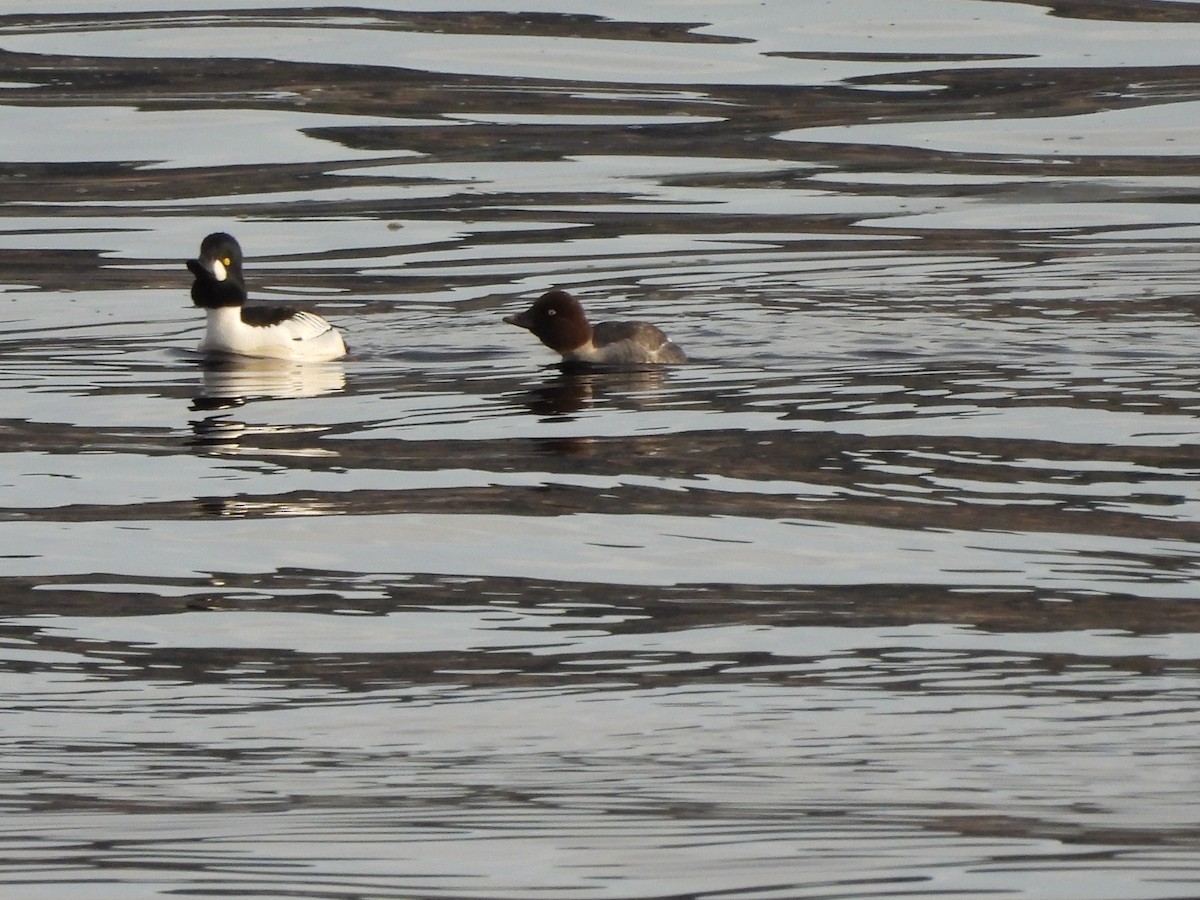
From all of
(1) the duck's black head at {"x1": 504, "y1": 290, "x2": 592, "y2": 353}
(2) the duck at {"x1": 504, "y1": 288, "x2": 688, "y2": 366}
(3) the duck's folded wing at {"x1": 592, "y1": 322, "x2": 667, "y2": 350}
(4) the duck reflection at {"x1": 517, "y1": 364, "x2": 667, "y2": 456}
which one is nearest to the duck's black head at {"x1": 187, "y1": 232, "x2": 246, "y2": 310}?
(2) the duck at {"x1": 504, "y1": 288, "x2": 688, "y2": 366}

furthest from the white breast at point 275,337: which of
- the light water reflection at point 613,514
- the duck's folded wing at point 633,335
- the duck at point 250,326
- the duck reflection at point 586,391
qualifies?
the duck's folded wing at point 633,335

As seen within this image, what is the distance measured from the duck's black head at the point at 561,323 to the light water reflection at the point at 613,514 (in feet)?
0.71

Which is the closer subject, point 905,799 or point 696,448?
point 905,799

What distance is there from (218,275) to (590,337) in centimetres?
252

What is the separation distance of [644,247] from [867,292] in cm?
252

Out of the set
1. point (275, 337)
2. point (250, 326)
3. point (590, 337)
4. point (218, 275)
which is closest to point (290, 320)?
point (275, 337)

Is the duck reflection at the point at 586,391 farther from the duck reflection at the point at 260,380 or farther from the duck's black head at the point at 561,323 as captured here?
the duck reflection at the point at 260,380

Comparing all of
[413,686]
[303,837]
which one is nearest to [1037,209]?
[413,686]

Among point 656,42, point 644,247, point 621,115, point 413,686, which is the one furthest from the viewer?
point 656,42

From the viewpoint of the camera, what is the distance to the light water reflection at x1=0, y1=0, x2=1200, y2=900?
5.53 m

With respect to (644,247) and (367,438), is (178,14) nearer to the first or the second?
(644,247)

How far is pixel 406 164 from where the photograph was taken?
20203 millimetres

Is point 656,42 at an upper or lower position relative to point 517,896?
upper

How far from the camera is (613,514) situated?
906cm
